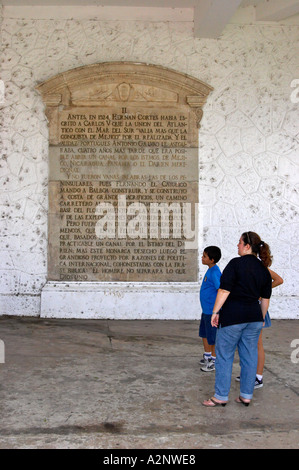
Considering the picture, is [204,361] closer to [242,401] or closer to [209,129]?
[242,401]

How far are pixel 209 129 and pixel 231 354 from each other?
4.56 m

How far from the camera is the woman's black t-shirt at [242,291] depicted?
3.69 m

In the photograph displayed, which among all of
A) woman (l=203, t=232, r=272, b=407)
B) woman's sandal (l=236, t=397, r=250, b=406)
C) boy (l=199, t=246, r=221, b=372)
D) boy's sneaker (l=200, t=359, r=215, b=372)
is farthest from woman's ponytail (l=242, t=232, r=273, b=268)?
boy's sneaker (l=200, t=359, r=215, b=372)

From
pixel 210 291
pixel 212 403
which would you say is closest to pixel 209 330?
pixel 210 291

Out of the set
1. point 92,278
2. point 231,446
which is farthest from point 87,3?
point 231,446

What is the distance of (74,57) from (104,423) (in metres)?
5.74

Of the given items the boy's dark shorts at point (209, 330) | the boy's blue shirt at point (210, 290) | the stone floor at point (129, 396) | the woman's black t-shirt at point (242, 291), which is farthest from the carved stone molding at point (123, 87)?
the woman's black t-shirt at point (242, 291)

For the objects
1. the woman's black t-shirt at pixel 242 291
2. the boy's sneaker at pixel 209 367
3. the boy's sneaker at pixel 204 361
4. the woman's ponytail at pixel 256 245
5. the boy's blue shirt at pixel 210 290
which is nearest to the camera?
the woman's black t-shirt at pixel 242 291

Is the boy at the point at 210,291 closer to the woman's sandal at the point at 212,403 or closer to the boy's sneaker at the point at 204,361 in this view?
the boy's sneaker at the point at 204,361

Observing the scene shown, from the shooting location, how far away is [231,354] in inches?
147

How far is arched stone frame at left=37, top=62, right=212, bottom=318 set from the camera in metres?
7.27

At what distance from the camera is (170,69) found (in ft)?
24.2

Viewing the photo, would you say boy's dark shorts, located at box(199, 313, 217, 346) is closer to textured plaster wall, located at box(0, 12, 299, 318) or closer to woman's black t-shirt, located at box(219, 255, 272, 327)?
woman's black t-shirt, located at box(219, 255, 272, 327)

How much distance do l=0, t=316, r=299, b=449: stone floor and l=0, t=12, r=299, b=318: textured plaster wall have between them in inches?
63.6
